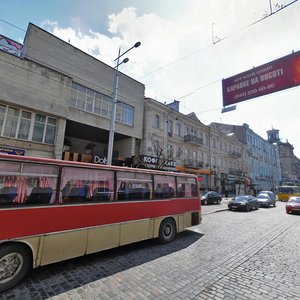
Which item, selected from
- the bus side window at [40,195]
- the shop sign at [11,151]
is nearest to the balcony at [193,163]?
the shop sign at [11,151]

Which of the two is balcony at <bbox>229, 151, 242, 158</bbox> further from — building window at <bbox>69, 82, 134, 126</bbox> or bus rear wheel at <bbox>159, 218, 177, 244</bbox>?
bus rear wheel at <bbox>159, 218, 177, 244</bbox>

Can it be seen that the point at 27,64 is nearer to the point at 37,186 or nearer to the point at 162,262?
the point at 37,186

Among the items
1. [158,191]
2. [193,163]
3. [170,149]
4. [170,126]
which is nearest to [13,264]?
[158,191]

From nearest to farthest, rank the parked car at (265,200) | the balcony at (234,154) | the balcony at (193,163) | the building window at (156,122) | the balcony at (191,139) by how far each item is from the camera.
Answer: the parked car at (265,200) → the building window at (156,122) → the balcony at (193,163) → the balcony at (191,139) → the balcony at (234,154)

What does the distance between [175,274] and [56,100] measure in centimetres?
1611

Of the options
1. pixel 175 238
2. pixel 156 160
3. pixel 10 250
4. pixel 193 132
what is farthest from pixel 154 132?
pixel 10 250

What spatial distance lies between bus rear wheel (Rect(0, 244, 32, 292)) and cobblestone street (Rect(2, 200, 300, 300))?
0.53ft

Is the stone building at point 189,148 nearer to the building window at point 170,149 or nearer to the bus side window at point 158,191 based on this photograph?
the building window at point 170,149

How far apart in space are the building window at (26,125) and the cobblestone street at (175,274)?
12.5m

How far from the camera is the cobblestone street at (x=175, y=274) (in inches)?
156

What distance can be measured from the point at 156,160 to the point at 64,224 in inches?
771

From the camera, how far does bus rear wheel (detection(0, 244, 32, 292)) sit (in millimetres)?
4031

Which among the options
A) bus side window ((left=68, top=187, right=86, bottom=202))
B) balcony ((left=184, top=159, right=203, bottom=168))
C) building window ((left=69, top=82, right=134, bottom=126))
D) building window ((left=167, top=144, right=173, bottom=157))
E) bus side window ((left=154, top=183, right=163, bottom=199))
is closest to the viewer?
bus side window ((left=68, top=187, right=86, bottom=202))

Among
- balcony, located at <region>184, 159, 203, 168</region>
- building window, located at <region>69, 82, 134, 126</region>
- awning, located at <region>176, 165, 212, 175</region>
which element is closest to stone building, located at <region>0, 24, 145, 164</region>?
building window, located at <region>69, 82, 134, 126</region>
